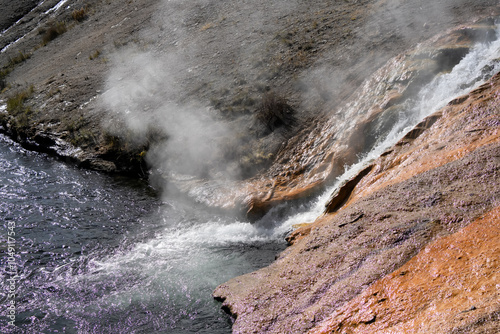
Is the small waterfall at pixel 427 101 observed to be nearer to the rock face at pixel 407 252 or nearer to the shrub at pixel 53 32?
the rock face at pixel 407 252

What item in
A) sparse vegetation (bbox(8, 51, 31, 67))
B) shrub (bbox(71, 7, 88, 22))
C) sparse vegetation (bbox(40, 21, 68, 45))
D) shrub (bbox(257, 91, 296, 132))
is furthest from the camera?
shrub (bbox(71, 7, 88, 22))

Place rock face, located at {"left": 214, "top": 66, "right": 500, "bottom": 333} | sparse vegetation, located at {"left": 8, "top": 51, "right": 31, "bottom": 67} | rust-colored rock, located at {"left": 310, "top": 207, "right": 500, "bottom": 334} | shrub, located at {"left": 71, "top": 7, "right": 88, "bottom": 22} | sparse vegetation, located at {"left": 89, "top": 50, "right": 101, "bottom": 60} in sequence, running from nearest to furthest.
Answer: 1. rust-colored rock, located at {"left": 310, "top": 207, "right": 500, "bottom": 334}
2. rock face, located at {"left": 214, "top": 66, "right": 500, "bottom": 333}
3. sparse vegetation, located at {"left": 89, "top": 50, "right": 101, "bottom": 60}
4. sparse vegetation, located at {"left": 8, "top": 51, "right": 31, "bottom": 67}
5. shrub, located at {"left": 71, "top": 7, "right": 88, "bottom": 22}

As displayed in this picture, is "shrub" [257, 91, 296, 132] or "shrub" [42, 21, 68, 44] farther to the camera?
"shrub" [42, 21, 68, 44]

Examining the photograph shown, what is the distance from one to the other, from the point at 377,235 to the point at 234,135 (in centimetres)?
650

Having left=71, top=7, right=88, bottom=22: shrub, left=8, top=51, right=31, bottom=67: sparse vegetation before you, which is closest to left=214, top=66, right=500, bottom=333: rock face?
left=8, top=51, right=31, bottom=67: sparse vegetation

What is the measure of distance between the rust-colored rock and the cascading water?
2567 millimetres

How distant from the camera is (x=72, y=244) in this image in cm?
851

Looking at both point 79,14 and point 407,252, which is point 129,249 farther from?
point 79,14

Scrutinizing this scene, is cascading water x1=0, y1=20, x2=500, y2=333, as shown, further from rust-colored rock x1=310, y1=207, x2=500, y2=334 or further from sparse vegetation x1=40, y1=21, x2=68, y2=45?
sparse vegetation x1=40, y1=21, x2=68, y2=45

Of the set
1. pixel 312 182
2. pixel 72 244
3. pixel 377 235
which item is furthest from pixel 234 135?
pixel 377 235

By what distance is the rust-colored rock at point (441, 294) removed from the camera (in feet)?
10.3

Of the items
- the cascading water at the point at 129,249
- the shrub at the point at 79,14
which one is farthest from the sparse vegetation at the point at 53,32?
the cascading water at the point at 129,249

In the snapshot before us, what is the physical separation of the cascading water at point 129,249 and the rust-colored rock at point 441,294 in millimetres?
2567

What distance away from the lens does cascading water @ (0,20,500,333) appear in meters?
6.51
